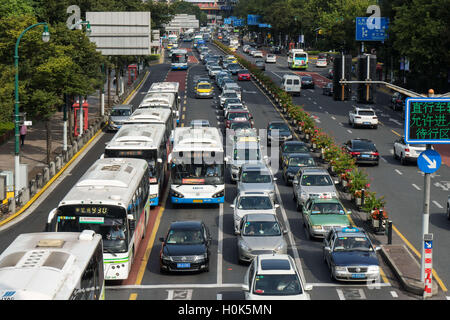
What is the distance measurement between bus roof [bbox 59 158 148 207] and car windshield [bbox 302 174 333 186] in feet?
28.3

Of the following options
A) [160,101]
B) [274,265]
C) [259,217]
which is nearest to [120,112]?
[160,101]

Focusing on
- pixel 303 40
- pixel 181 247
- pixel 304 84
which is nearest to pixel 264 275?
pixel 181 247

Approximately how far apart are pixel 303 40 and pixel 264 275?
14247 cm

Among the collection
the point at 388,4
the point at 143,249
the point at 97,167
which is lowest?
the point at 143,249

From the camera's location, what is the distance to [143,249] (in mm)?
27609

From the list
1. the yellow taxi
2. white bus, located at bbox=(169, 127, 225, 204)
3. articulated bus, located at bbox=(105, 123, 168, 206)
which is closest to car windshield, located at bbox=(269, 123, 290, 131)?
articulated bus, located at bbox=(105, 123, 168, 206)

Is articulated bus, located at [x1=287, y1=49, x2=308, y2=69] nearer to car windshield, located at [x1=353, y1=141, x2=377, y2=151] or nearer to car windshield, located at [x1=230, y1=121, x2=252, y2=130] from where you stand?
car windshield, located at [x1=230, y1=121, x2=252, y2=130]

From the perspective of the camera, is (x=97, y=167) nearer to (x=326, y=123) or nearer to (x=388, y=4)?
(x=326, y=123)

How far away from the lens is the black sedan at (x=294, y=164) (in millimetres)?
38469

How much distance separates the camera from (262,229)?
26.0 metres

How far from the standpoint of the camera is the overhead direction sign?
22.3 m

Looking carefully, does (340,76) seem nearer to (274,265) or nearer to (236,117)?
(274,265)
